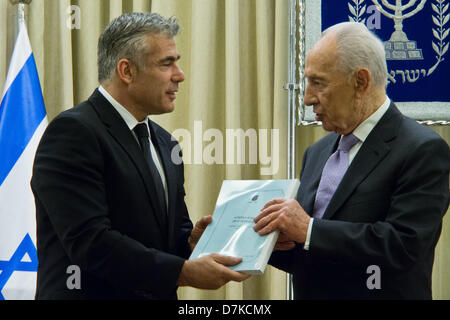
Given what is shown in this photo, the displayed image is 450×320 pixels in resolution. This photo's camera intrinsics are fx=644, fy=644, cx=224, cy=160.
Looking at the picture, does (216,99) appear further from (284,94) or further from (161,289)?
(161,289)

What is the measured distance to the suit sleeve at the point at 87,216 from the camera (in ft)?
6.73

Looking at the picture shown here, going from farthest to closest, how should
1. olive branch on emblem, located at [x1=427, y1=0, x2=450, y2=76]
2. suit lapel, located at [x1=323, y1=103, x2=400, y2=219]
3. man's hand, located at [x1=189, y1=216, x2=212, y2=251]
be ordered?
olive branch on emblem, located at [x1=427, y1=0, x2=450, y2=76] → man's hand, located at [x1=189, y1=216, x2=212, y2=251] → suit lapel, located at [x1=323, y1=103, x2=400, y2=219]

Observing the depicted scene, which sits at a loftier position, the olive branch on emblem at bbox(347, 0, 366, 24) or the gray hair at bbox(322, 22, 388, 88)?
the olive branch on emblem at bbox(347, 0, 366, 24)

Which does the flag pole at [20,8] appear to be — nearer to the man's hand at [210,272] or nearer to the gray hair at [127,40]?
the gray hair at [127,40]

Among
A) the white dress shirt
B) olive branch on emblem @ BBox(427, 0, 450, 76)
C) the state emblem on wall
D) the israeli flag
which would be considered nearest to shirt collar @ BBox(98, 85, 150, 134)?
the white dress shirt

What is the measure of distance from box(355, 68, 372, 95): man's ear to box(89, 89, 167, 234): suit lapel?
0.78 m

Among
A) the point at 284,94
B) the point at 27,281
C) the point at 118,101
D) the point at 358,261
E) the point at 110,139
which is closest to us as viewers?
the point at 358,261

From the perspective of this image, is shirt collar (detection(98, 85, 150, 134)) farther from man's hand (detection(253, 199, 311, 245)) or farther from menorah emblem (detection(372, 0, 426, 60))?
menorah emblem (detection(372, 0, 426, 60))

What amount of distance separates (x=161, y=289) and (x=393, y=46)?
1.96 m

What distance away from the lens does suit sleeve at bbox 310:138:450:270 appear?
2008 millimetres

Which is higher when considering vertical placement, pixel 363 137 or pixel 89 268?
pixel 363 137

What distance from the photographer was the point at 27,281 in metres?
3.23

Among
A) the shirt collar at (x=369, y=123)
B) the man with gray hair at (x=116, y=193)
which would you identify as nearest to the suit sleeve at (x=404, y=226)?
the shirt collar at (x=369, y=123)
